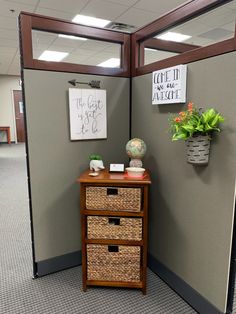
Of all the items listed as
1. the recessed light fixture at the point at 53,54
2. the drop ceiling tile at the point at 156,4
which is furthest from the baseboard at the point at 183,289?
the recessed light fixture at the point at 53,54

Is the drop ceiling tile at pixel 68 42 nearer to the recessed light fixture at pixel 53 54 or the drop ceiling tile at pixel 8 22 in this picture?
the recessed light fixture at pixel 53 54

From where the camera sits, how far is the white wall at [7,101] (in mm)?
9359

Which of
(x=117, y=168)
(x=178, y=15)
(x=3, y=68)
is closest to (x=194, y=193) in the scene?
(x=117, y=168)

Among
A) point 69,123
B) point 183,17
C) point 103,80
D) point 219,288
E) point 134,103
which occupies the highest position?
point 183,17

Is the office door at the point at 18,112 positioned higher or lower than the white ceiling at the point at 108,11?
lower

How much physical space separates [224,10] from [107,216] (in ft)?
12.6

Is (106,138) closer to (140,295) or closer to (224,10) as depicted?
(140,295)

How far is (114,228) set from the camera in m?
1.62

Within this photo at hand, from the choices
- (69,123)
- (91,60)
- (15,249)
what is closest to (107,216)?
(69,123)

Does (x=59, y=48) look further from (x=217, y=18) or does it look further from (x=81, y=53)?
(x=217, y=18)

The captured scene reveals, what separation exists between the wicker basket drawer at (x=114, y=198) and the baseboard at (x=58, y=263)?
0.64 metres

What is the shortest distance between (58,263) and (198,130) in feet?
4.82

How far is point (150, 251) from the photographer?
1975 mm

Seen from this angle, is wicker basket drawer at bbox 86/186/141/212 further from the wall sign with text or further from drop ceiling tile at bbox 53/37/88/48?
drop ceiling tile at bbox 53/37/88/48
